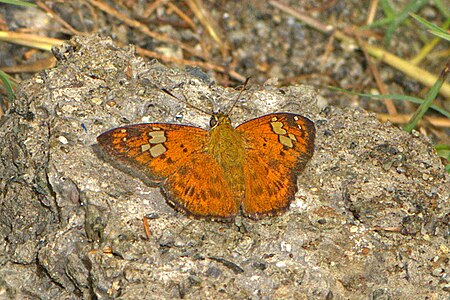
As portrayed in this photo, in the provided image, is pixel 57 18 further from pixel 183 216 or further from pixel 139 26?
pixel 183 216

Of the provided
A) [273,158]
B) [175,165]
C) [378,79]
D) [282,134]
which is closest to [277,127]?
[282,134]

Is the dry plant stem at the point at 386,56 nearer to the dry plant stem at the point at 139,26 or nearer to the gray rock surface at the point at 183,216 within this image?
the dry plant stem at the point at 139,26

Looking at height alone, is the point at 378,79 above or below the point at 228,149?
below

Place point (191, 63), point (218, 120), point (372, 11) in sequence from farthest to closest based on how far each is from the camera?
point (372, 11) → point (191, 63) → point (218, 120)

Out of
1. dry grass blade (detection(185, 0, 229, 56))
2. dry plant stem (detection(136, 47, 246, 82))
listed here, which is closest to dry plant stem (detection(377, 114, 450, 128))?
dry plant stem (detection(136, 47, 246, 82))

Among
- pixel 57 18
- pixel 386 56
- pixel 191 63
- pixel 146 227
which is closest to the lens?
pixel 146 227

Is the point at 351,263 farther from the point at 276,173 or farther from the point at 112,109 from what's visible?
the point at 112,109

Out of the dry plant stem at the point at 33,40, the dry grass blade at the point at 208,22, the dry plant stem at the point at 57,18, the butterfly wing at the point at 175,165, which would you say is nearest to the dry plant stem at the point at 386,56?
the dry grass blade at the point at 208,22

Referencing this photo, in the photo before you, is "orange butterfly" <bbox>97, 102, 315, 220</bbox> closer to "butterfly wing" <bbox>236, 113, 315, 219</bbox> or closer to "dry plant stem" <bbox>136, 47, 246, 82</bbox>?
"butterfly wing" <bbox>236, 113, 315, 219</bbox>

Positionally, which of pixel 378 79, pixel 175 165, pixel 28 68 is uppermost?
pixel 175 165
